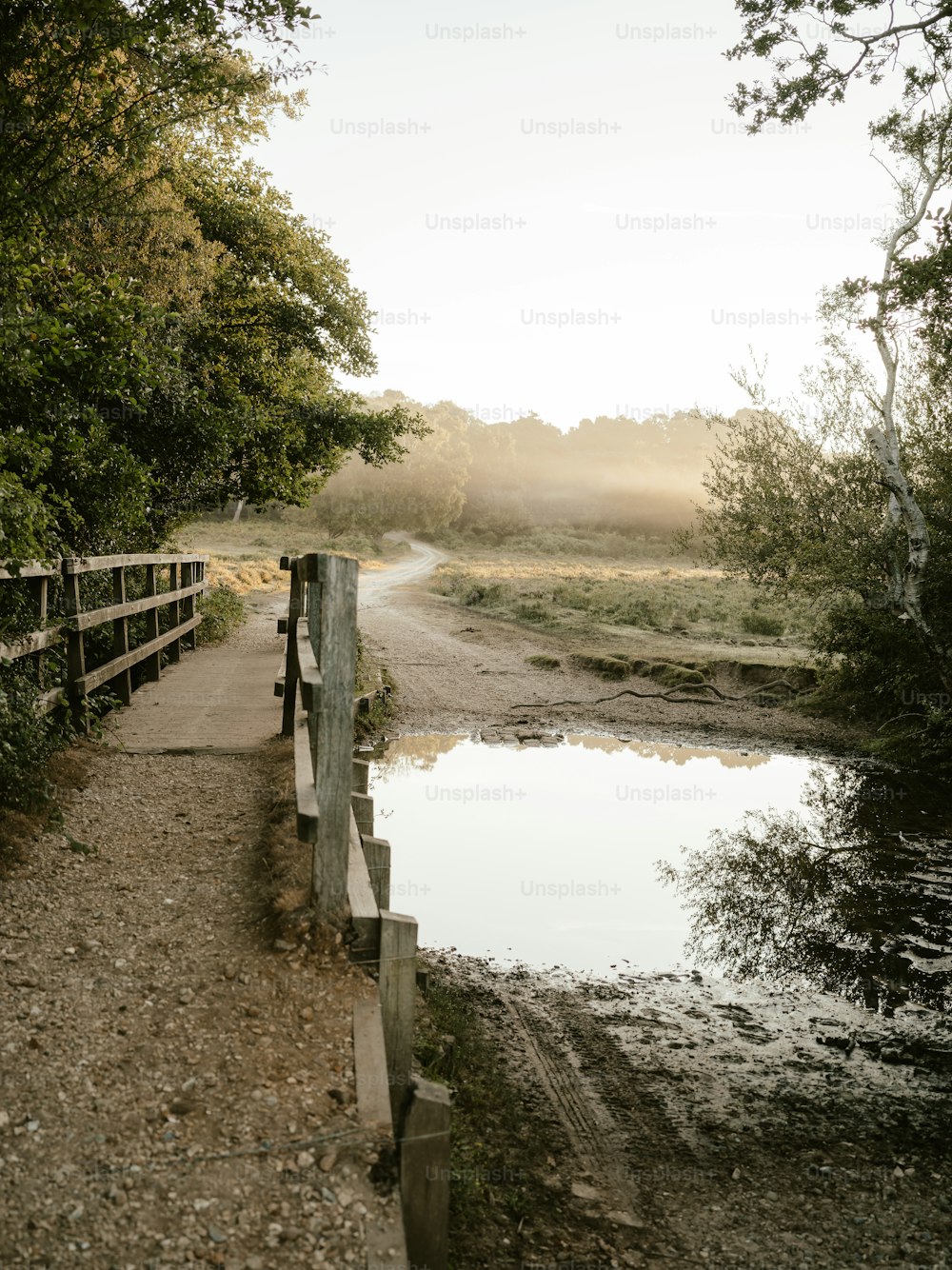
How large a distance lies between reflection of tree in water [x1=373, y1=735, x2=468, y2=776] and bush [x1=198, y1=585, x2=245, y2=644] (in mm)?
5464

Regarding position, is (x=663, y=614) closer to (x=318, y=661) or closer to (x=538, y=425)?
(x=318, y=661)

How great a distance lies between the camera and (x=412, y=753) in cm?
1188

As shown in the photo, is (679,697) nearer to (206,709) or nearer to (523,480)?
(206,709)

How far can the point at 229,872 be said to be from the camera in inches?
200

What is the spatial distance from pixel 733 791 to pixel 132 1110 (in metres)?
8.94

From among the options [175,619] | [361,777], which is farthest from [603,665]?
[361,777]

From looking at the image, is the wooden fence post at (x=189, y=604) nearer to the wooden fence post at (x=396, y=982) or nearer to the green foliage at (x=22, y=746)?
the green foliage at (x=22, y=746)

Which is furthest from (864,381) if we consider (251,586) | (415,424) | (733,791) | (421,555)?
(421,555)

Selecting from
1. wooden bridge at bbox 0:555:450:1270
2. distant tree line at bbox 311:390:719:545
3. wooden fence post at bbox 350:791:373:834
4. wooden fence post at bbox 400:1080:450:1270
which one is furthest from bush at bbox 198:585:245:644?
distant tree line at bbox 311:390:719:545

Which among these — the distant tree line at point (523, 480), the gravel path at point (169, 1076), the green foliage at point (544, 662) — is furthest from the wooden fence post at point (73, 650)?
the distant tree line at point (523, 480)

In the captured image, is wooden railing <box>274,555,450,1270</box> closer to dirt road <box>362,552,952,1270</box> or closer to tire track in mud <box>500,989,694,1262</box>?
dirt road <box>362,552,952,1270</box>

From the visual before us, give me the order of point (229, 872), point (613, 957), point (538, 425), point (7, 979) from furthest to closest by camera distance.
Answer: point (538, 425) < point (613, 957) < point (229, 872) < point (7, 979)

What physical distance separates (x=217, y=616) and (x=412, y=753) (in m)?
7.20

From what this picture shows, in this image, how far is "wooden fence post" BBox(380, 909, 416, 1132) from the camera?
151 inches
